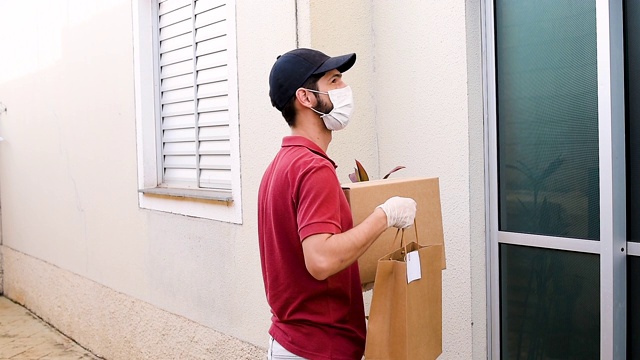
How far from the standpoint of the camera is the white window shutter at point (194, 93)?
4852 mm

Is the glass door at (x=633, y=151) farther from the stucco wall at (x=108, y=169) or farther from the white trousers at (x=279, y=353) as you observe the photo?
the stucco wall at (x=108, y=169)

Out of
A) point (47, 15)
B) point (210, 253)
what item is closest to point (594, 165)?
point (210, 253)

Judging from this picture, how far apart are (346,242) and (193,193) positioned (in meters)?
2.96

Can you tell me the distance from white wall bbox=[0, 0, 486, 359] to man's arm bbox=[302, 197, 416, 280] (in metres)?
1.13

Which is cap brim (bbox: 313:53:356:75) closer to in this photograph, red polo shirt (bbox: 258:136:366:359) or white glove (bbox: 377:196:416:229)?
red polo shirt (bbox: 258:136:366:359)

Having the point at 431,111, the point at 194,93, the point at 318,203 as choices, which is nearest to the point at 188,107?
the point at 194,93

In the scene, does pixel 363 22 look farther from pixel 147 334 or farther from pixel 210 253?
pixel 147 334

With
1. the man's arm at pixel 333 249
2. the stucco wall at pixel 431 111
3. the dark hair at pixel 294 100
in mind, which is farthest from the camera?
the stucco wall at pixel 431 111

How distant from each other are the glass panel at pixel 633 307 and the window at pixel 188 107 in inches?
95.2

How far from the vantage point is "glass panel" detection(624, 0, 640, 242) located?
2725mm

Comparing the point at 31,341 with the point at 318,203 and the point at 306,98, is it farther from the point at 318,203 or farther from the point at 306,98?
the point at 318,203

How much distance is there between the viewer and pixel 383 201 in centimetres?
251

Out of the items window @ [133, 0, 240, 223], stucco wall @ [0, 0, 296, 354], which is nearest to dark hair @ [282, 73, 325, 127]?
stucco wall @ [0, 0, 296, 354]

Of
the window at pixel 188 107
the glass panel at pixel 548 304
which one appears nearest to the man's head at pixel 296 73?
the glass panel at pixel 548 304
